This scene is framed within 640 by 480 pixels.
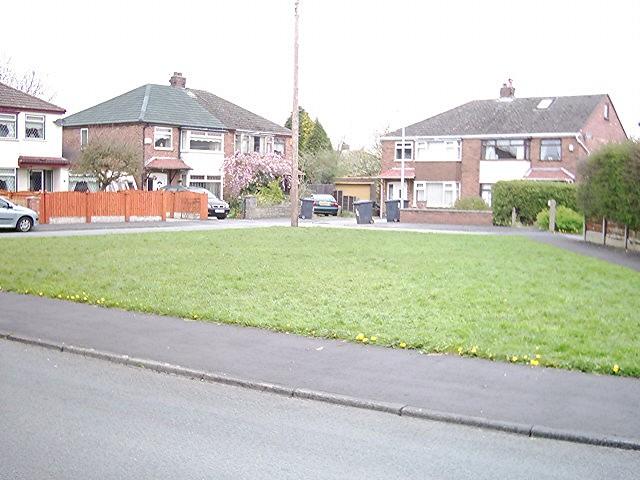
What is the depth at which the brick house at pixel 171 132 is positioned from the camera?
50875 mm

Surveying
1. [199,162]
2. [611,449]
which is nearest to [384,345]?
[611,449]

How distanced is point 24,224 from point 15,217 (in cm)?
54

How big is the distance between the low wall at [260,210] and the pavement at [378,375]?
3543 centimetres

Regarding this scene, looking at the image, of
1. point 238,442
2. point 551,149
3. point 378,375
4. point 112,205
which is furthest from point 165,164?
point 238,442

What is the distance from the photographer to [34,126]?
147 feet

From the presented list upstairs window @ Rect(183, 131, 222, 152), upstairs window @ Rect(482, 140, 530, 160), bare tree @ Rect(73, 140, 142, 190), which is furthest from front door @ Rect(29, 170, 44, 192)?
upstairs window @ Rect(482, 140, 530, 160)

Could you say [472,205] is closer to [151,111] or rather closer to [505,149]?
[505,149]

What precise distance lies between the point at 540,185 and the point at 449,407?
3355cm

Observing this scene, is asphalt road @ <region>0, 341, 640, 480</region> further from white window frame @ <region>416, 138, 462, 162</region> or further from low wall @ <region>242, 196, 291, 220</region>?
white window frame @ <region>416, 138, 462, 162</region>

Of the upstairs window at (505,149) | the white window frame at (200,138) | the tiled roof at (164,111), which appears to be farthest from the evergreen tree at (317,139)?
the upstairs window at (505,149)

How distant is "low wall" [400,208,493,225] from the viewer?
137ft

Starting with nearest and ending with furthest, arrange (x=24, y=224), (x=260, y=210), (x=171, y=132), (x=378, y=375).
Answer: (x=378, y=375)
(x=24, y=224)
(x=260, y=210)
(x=171, y=132)

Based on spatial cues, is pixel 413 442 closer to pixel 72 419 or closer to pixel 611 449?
pixel 611 449

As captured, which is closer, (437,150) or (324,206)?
(324,206)
